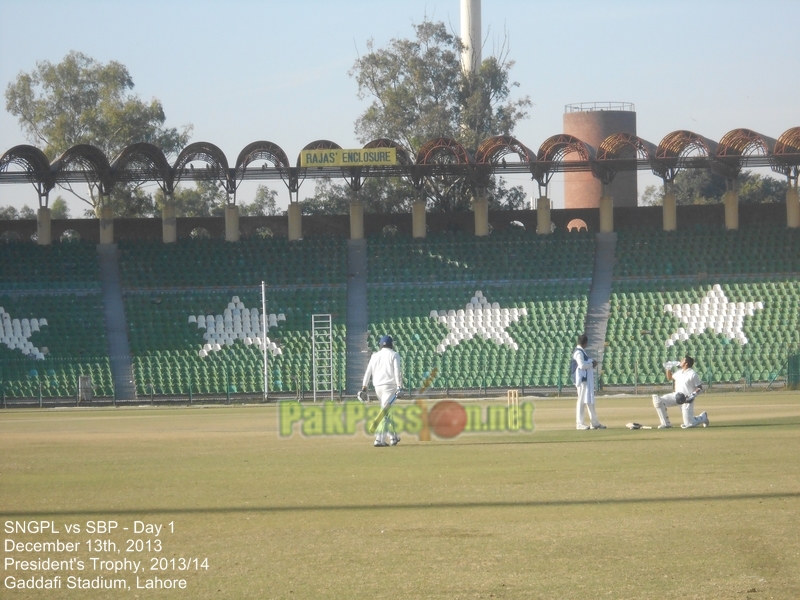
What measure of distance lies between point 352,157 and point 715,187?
47.6 m

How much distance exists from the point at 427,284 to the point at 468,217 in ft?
24.4

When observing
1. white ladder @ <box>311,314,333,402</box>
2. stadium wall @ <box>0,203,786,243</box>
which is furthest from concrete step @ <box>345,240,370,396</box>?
stadium wall @ <box>0,203,786,243</box>

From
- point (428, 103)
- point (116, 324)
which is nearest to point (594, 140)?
point (428, 103)

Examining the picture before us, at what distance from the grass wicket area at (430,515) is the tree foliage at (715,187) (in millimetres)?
61848

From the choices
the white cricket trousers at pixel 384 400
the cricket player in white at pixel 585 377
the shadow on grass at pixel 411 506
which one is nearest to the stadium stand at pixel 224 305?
the cricket player in white at pixel 585 377

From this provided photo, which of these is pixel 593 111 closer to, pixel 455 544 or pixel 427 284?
pixel 427 284

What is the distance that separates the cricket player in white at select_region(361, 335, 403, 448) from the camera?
17219 millimetres

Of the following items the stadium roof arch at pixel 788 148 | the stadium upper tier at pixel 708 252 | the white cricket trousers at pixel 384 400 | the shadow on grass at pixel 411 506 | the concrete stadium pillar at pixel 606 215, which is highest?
the stadium roof arch at pixel 788 148

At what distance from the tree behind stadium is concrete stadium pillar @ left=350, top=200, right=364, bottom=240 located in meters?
14.9

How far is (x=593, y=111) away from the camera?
68.6m

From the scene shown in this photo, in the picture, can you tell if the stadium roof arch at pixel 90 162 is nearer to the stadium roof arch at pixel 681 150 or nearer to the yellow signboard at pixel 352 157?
the yellow signboard at pixel 352 157

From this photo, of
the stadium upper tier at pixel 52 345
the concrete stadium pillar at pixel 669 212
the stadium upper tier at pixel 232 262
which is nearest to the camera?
the stadium upper tier at pixel 52 345

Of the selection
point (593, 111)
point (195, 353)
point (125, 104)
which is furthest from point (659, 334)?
point (125, 104)

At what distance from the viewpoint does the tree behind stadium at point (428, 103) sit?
63875 millimetres
